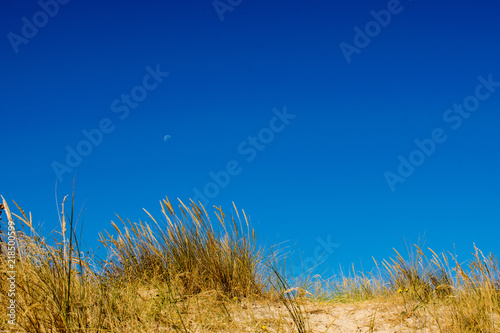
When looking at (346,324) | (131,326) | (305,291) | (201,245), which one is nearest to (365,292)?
(305,291)

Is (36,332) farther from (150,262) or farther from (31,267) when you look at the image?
(150,262)

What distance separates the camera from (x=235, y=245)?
4.07 meters

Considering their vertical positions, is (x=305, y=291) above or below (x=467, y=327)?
above

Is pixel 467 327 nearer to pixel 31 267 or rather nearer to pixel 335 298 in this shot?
pixel 335 298

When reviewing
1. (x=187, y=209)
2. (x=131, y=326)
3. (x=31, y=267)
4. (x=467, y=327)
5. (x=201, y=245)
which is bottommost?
(x=467, y=327)

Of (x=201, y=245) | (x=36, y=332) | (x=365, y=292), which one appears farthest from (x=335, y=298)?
(x=36, y=332)

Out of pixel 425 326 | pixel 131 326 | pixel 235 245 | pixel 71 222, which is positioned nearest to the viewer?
pixel 71 222

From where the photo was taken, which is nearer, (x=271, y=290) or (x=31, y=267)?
(x=31, y=267)

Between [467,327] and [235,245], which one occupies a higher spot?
[235,245]

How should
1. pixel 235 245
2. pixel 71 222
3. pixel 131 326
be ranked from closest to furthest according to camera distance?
pixel 71 222 < pixel 131 326 < pixel 235 245

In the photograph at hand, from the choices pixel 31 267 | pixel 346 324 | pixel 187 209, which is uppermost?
pixel 187 209

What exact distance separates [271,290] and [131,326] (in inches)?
61.0

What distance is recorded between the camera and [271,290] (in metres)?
3.86

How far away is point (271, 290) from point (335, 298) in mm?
967
